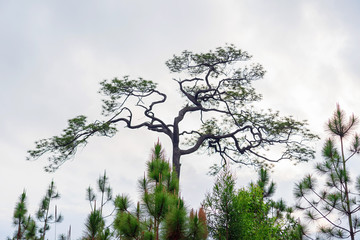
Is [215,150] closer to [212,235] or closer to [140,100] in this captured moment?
[140,100]

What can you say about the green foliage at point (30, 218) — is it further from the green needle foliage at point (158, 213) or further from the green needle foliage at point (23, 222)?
the green needle foliage at point (158, 213)

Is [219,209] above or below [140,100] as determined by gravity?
below

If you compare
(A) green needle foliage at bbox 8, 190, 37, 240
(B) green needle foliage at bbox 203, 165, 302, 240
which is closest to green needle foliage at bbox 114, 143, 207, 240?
(B) green needle foliage at bbox 203, 165, 302, 240

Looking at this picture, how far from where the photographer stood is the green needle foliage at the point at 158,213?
5973mm

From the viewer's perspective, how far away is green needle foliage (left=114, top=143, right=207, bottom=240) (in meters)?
5.97

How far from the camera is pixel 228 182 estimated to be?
9.67 m

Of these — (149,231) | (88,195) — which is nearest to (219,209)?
(149,231)

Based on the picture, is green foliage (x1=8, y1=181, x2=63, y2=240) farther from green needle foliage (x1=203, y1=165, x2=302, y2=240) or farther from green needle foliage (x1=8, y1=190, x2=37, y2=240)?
green needle foliage (x1=203, y1=165, x2=302, y2=240)

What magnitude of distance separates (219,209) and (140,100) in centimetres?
1152

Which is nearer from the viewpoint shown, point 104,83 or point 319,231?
point 319,231

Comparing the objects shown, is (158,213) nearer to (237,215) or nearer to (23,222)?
(237,215)

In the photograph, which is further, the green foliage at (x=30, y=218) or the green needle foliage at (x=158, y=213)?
the green foliage at (x=30, y=218)

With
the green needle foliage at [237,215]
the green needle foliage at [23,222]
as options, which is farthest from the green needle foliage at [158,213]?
the green needle foliage at [23,222]

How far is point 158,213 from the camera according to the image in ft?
21.2
